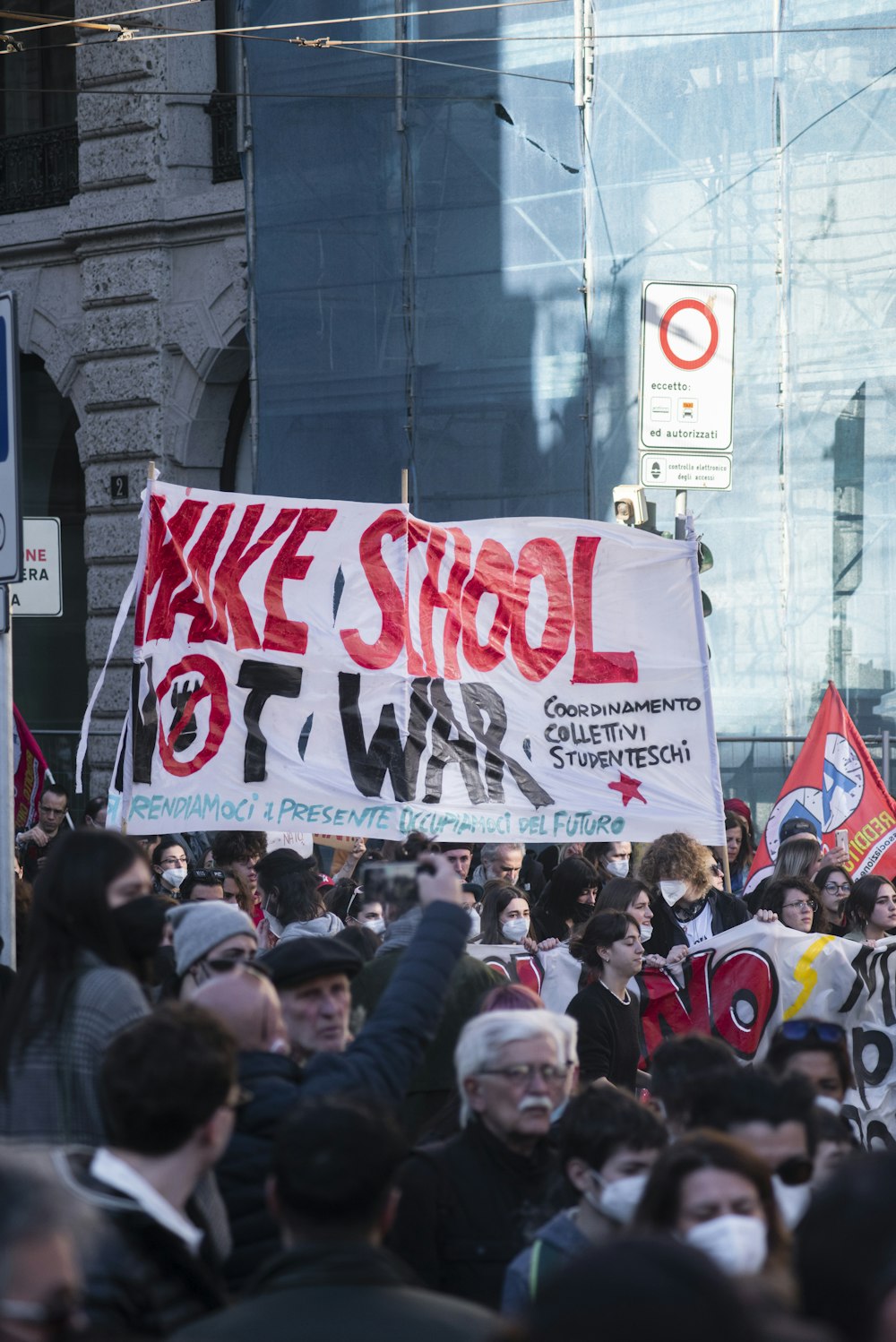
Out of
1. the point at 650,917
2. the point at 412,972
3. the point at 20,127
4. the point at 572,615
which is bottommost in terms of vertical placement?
the point at 650,917

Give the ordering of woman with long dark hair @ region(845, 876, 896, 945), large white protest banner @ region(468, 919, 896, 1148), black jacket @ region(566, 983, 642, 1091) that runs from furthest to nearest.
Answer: woman with long dark hair @ region(845, 876, 896, 945)
large white protest banner @ region(468, 919, 896, 1148)
black jacket @ region(566, 983, 642, 1091)

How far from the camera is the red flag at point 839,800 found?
32.7ft

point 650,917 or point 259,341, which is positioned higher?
point 259,341

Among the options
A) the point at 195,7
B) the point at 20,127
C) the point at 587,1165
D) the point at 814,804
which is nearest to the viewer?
the point at 587,1165

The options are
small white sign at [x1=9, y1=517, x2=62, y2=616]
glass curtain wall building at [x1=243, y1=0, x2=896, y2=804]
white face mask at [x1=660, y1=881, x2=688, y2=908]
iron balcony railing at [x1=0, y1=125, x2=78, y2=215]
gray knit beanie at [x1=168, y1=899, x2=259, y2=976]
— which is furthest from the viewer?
iron balcony railing at [x1=0, y1=125, x2=78, y2=215]

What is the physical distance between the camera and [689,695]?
26.0 ft

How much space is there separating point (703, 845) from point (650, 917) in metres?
0.99

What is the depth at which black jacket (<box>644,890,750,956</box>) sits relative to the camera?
796 cm

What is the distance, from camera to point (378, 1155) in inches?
109

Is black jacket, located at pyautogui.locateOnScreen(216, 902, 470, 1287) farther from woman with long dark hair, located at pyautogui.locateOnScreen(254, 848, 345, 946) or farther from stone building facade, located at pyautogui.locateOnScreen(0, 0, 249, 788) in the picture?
stone building facade, located at pyautogui.locateOnScreen(0, 0, 249, 788)

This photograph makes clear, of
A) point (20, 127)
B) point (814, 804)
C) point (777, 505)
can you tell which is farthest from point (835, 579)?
point (20, 127)

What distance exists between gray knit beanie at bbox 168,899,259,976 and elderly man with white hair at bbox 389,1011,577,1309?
0.56 meters

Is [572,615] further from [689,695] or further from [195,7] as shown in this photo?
[195,7]

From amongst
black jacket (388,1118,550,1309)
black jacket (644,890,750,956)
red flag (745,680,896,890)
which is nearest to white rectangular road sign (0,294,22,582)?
black jacket (388,1118,550,1309)
